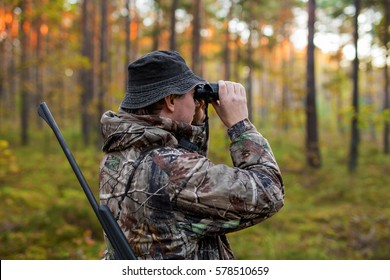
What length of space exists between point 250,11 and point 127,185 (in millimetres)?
21430

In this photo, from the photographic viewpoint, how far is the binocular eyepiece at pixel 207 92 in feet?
6.67

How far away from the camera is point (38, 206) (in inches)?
369

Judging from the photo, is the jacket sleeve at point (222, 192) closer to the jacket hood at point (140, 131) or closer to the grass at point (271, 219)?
the jacket hood at point (140, 131)

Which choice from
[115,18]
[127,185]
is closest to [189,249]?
[127,185]

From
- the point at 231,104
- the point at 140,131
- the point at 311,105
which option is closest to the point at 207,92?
the point at 231,104

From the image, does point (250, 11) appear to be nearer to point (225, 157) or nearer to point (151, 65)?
point (225, 157)

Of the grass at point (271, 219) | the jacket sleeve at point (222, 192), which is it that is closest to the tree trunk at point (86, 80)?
the grass at point (271, 219)

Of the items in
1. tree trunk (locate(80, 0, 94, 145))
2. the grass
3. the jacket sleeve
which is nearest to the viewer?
the jacket sleeve

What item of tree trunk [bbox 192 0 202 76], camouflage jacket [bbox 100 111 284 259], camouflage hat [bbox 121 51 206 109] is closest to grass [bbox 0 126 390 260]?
tree trunk [bbox 192 0 202 76]

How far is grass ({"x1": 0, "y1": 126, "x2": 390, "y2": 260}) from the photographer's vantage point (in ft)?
23.6

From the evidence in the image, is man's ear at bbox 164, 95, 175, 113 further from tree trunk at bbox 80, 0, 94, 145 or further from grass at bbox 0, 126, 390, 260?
tree trunk at bbox 80, 0, 94, 145

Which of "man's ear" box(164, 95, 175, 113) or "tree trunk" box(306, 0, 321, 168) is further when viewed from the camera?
"tree trunk" box(306, 0, 321, 168)

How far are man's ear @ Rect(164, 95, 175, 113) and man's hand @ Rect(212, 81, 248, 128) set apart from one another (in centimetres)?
23

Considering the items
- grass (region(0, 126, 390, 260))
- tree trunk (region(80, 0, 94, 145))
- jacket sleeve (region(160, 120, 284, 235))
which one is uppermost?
tree trunk (region(80, 0, 94, 145))
